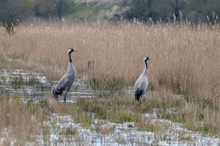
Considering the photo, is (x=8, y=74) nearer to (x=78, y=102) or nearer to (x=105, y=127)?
(x=78, y=102)

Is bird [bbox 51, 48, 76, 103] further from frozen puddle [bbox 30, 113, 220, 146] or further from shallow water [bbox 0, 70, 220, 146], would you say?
frozen puddle [bbox 30, 113, 220, 146]

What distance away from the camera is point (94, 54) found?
55.3 ft

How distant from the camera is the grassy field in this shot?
34.6 ft

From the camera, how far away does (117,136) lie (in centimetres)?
850

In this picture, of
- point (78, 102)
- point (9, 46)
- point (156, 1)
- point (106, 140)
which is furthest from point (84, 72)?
point (156, 1)

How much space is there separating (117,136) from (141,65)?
668cm

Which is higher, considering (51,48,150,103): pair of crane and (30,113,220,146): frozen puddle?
(51,48,150,103): pair of crane

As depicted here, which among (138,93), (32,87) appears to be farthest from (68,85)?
(32,87)

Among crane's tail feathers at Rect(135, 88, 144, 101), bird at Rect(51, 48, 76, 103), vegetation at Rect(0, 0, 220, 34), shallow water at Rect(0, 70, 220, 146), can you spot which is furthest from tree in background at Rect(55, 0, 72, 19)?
shallow water at Rect(0, 70, 220, 146)

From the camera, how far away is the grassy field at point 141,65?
10.5m

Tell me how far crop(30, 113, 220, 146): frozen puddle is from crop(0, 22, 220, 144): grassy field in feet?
1.01

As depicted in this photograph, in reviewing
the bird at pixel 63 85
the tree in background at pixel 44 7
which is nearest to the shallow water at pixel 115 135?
the bird at pixel 63 85

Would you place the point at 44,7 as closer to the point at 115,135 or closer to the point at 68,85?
the point at 68,85

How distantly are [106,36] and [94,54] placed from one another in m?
0.72
